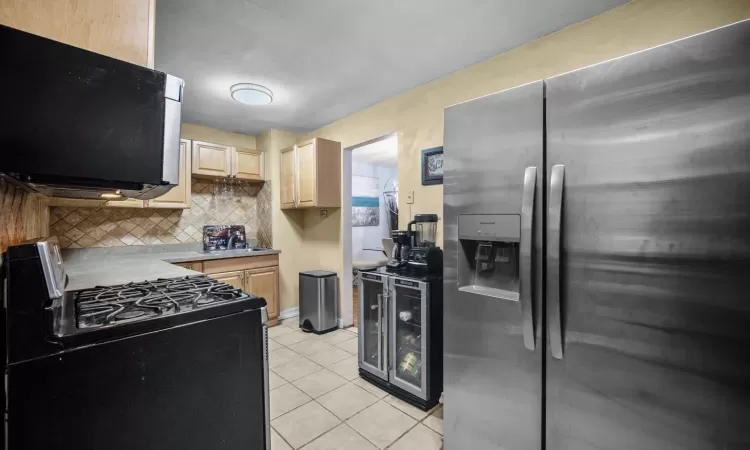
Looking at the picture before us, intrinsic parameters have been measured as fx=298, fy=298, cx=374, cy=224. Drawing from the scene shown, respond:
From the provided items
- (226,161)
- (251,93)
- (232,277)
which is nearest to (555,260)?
(251,93)

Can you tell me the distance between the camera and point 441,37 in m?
1.99

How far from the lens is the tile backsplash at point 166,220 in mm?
2955

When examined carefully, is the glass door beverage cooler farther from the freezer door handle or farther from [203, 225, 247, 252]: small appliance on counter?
[203, 225, 247, 252]: small appliance on counter

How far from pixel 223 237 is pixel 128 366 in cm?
309

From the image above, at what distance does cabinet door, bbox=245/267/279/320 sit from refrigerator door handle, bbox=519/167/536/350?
3023mm

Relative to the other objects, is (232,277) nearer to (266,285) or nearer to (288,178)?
(266,285)

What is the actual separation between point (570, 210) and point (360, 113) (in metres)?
2.66

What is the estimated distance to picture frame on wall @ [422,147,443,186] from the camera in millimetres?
2531

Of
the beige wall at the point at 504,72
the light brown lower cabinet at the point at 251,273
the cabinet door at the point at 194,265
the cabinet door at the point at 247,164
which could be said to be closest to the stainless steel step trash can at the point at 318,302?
the beige wall at the point at 504,72

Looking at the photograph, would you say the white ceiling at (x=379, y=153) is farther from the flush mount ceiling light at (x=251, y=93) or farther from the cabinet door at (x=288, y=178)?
the flush mount ceiling light at (x=251, y=93)

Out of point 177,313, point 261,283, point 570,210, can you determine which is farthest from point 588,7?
point 261,283

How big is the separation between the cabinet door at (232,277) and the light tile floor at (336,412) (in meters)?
0.94

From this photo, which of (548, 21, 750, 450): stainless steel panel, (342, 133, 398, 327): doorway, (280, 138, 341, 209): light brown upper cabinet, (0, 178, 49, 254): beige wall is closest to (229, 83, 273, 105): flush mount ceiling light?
(280, 138, 341, 209): light brown upper cabinet

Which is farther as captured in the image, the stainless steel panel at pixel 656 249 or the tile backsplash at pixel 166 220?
the tile backsplash at pixel 166 220
